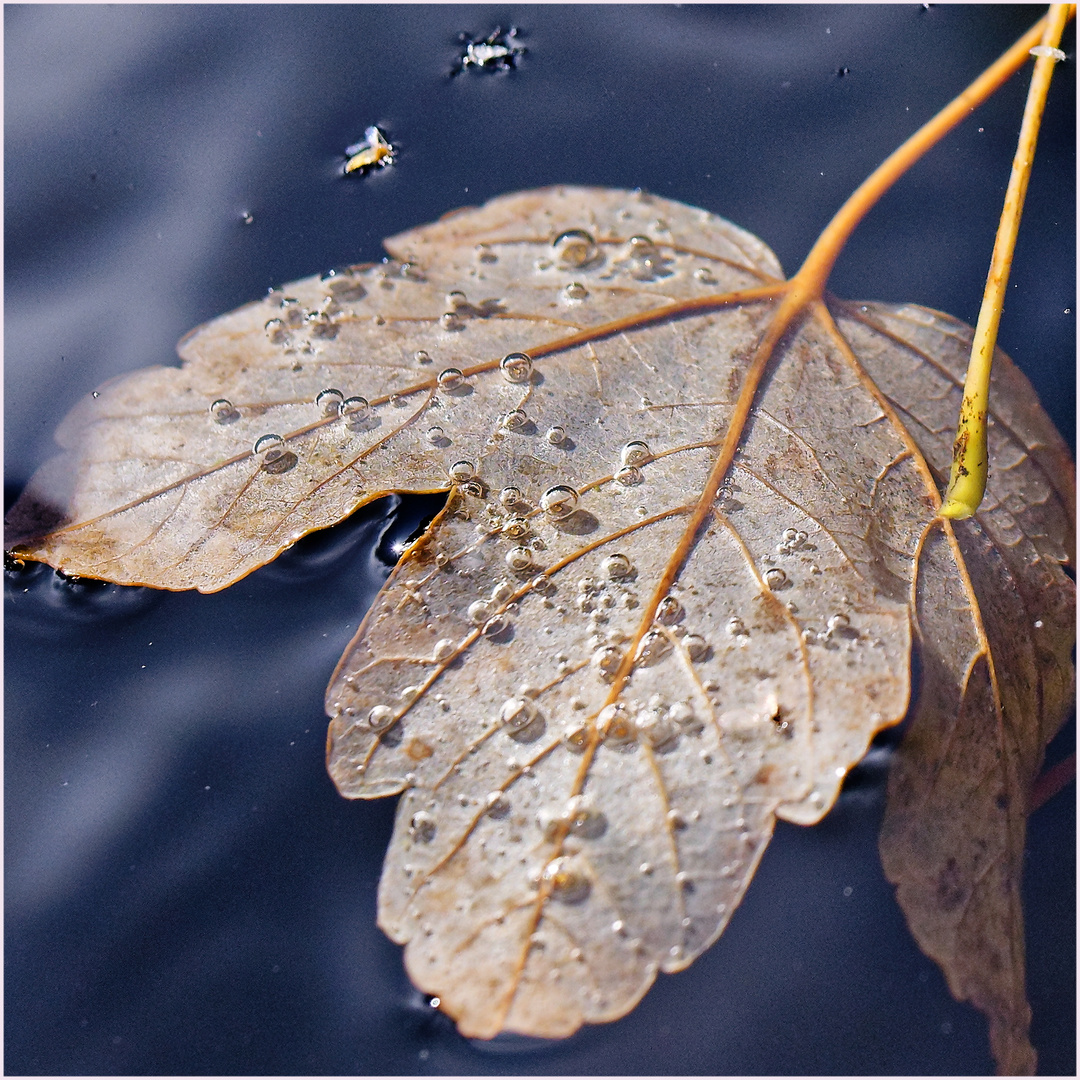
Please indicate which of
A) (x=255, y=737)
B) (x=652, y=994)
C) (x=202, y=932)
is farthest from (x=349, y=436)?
(x=652, y=994)

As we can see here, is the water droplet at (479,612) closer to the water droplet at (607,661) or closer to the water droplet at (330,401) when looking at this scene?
the water droplet at (607,661)

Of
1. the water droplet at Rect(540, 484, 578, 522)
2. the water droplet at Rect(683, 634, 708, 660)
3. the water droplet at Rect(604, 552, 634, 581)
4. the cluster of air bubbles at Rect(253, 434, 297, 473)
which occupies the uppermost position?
the cluster of air bubbles at Rect(253, 434, 297, 473)

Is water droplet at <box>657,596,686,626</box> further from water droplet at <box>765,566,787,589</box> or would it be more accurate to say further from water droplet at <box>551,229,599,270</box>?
water droplet at <box>551,229,599,270</box>

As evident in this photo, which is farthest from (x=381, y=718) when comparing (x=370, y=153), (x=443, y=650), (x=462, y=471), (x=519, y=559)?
(x=370, y=153)

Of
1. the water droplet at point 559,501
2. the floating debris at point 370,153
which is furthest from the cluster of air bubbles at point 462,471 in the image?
the floating debris at point 370,153

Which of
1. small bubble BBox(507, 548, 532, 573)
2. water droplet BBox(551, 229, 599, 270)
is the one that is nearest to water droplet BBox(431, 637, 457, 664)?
small bubble BBox(507, 548, 532, 573)
